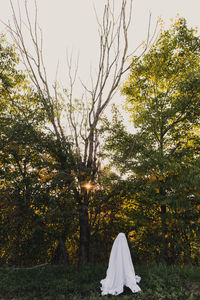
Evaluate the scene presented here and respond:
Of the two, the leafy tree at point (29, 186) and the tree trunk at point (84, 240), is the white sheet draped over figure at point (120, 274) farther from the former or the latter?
the tree trunk at point (84, 240)

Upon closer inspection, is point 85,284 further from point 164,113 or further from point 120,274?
point 164,113

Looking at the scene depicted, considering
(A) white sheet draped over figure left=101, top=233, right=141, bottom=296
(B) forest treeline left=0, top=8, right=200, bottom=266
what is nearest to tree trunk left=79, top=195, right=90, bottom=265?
(B) forest treeline left=0, top=8, right=200, bottom=266

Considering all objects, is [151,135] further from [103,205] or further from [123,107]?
[103,205]

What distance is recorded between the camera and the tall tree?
8.35 metres

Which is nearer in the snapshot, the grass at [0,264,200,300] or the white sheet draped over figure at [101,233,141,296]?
the grass at [0,264,200,300]

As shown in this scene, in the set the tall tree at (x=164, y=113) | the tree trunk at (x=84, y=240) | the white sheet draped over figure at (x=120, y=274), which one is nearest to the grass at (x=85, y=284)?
the white sheet draped over figure at (x=120, y=274)

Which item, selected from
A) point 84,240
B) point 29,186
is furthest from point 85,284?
point 29,186

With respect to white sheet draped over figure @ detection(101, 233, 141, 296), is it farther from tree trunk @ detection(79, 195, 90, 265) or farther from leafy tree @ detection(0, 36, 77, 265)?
tree trunk @ detection(79, 195, 90, 265)

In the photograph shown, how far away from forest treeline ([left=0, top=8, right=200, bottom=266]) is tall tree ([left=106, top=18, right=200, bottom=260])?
5cm

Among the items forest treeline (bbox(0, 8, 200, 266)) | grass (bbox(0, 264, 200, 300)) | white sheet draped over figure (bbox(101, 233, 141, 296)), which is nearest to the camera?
grass (bbox(0, 264, 200, 300))

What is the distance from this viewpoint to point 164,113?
9.08m

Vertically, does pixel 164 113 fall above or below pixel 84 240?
above

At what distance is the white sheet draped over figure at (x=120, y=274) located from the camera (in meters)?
5.83

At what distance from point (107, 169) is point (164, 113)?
3752 millimetres
